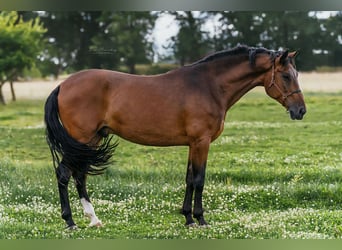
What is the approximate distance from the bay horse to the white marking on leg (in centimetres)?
1

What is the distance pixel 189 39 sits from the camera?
7188 mm

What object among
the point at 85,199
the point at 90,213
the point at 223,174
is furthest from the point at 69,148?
the point at 223,174

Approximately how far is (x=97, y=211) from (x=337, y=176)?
10.2 feet

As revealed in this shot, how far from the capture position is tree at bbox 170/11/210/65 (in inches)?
280

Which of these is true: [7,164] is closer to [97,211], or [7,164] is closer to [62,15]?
[97,211]

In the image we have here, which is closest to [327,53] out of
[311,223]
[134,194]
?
[311,223]

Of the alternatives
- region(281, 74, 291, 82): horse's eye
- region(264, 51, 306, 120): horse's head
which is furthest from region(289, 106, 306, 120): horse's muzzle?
region(281, 74, 291, 82): horse's eye

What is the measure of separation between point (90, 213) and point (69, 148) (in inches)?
31.9

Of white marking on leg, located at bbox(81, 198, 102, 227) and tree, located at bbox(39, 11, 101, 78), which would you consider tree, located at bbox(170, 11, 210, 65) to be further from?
white marking on leg, located at bbox(81, 198, 102, 227)

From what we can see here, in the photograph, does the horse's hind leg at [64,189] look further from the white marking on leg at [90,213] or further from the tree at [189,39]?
the tree at [189,39]

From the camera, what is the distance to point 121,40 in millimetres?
7207

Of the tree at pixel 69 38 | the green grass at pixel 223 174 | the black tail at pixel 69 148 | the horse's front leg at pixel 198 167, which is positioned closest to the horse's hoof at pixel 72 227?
the green grass at pixel 223 174

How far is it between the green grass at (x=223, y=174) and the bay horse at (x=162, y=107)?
78 cm

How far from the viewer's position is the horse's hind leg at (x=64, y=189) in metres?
5.66
